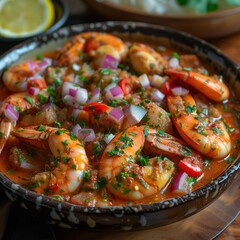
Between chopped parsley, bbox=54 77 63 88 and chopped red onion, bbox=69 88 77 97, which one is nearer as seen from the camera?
chopped red onion, bbox=69 88 77 97

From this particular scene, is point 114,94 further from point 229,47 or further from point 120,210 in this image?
point 229,47

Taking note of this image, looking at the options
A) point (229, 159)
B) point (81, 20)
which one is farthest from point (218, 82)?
point (81, 20)

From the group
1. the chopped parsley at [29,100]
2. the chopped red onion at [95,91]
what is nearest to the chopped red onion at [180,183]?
the chopped red onion at [95,91]

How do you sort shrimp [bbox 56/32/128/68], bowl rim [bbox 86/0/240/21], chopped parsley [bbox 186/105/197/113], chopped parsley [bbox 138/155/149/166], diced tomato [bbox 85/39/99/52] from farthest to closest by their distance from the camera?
1. bowl rim [bbox 86/0/240/21]
2. diced tomato [bbox 85/39/99/52]
3. shrimp [bbox 56/32/128/68]
4. chopped parsley [bbox 186/105/197/113]
5. chopped parsley [bbox 138/155/149/166]

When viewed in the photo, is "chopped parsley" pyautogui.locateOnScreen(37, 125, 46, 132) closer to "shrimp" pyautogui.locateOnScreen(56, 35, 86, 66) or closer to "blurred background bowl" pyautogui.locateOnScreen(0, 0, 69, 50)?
"shrimp" pyautogui.locateOnScreen(56, 35, 86, 66)

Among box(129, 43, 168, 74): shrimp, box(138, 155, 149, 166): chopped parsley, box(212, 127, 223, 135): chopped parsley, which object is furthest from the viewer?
box(129, 43, 168, 74): shrimp

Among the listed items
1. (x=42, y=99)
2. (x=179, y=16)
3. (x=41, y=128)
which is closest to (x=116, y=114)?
(x=41, y=128)

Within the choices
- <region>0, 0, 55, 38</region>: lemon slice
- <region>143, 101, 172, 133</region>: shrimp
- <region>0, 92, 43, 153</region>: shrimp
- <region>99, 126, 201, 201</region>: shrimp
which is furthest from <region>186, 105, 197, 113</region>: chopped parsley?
<region>0, 0, 55, 38</region>: lemon slice
